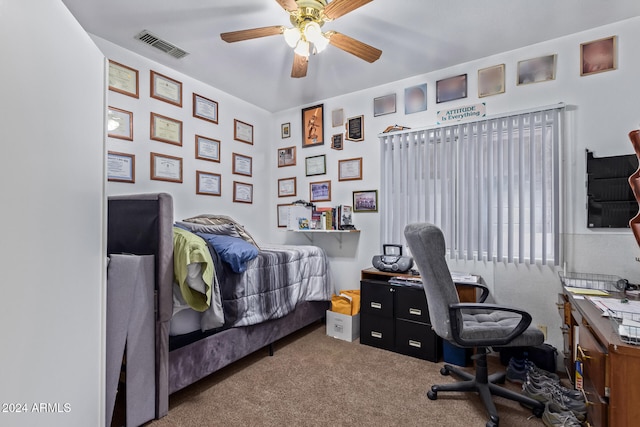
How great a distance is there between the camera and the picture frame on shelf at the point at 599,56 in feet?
7.29

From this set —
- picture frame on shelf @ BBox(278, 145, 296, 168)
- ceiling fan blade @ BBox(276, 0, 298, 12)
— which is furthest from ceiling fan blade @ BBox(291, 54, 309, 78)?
picture frame on shelf @ BBox(278, 145, 296, 168)

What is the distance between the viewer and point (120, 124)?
8.29 ft

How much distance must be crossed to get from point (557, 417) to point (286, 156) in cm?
343

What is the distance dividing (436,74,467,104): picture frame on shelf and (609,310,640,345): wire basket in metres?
2.13

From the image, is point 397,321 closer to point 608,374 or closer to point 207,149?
point 608,374

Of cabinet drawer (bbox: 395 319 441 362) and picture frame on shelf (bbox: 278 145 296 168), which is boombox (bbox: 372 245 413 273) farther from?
picture frame on shelf (bbox: 278 145 296 168)

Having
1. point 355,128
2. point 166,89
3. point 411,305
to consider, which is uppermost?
point 166,89

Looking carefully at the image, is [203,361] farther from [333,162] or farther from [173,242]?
[333,162]

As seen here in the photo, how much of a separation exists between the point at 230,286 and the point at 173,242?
1.69 ft

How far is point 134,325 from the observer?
1613 mm

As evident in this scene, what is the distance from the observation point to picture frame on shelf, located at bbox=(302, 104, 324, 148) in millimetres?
3656

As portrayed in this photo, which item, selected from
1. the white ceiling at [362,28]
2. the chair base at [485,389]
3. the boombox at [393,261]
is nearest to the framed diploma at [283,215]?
the boombox at [393,261]

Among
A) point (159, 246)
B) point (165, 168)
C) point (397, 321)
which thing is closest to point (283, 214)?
point (165, 168)

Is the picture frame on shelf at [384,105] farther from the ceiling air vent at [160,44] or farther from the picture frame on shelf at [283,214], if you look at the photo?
the ceiling air vent at [160,44]
